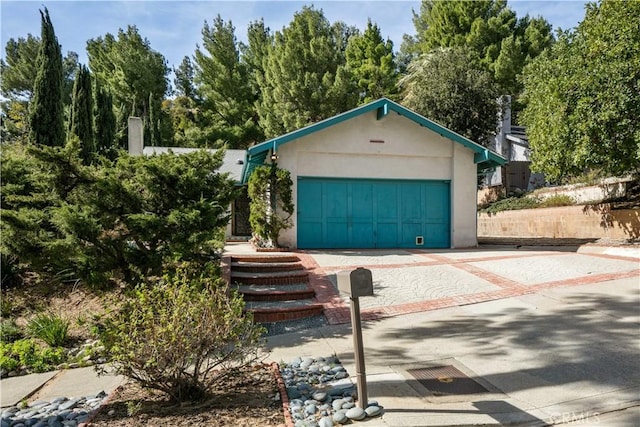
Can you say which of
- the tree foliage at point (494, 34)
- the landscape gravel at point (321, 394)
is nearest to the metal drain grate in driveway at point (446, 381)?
the landscape gravel at point (321, 394)

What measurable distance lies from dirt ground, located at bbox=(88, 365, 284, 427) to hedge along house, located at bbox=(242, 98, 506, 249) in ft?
27.3

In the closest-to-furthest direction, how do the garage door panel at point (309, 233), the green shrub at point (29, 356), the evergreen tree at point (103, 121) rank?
the green shrub at point (29, 356)
the garage door panel at point (309, 233)
the evergreen tree at point (103, 121)

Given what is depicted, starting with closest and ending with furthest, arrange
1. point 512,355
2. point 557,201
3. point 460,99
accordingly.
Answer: point 512,355 < point 557,201 < point 460,99

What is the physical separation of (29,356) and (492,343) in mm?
6384

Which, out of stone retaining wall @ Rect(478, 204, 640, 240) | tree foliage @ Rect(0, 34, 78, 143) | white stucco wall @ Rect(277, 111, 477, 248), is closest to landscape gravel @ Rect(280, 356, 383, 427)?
white stucco wall @ Rect(277, 111, 477, 248)

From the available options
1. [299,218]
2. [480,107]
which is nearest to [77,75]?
[299,218]

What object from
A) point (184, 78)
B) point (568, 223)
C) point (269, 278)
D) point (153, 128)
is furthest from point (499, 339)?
point (184, 78)

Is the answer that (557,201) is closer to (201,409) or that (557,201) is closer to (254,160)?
(254,160)

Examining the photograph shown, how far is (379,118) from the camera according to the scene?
42.4ft

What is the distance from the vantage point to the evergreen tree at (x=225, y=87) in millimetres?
29516

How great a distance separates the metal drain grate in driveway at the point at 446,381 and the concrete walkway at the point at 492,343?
9 centimetres

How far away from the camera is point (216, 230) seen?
692 cm

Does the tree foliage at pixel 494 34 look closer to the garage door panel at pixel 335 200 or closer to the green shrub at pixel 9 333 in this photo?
the garage door panel at pixel 335 200

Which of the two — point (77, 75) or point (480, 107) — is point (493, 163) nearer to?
point (480, 107)
